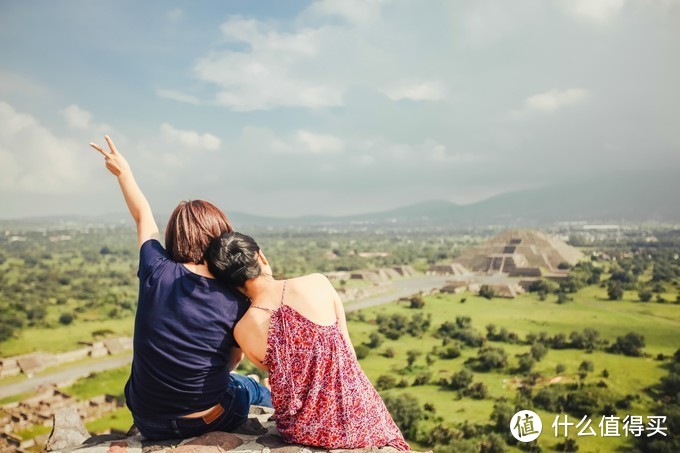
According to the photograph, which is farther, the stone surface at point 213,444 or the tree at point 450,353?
the tree at point 450,353

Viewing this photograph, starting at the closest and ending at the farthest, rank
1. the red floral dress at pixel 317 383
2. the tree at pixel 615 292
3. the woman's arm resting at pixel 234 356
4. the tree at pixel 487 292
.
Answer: the red floral dress at pixel 317 383 < the woman's arm resting at pixel 234 356 < the tree at pixel 615 292 < the tree at pixel 487 292

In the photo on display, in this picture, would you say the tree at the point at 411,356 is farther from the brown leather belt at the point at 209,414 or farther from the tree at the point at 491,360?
the brown leather belt at the point at 209,414

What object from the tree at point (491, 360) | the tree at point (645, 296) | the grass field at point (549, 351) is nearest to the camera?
the grass field at point (549, 351)

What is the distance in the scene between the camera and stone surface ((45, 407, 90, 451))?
3180mm

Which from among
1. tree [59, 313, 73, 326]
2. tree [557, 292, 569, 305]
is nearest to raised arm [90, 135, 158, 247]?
tree [59, 313, 73, 326]

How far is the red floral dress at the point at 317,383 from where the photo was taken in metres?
2.41

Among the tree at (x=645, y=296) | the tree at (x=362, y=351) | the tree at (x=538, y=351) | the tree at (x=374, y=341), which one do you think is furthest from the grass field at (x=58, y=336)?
the tree at (x=645, y=296)

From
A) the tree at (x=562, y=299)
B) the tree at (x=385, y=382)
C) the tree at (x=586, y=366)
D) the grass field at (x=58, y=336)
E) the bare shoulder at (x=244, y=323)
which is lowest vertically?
the grass field at (x=58, y=336)

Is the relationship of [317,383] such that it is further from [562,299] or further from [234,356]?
[562,299]

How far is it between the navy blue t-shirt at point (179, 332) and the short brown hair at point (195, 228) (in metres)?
0.09

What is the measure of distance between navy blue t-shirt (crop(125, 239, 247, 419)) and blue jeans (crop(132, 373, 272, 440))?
0.42ft

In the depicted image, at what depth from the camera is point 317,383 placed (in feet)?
7.89

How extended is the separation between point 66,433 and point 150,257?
1.65m

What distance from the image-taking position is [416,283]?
42.0 metres
